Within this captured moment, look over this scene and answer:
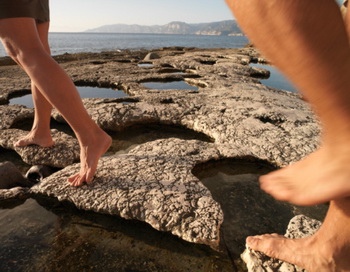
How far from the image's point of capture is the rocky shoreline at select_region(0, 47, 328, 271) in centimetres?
133

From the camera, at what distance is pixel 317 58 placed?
1.90 feet

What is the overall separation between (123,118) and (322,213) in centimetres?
186

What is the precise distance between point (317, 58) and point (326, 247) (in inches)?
28.0

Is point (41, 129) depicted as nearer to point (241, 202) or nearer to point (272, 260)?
point (241, 202)

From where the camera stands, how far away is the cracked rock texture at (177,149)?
4.37 feet

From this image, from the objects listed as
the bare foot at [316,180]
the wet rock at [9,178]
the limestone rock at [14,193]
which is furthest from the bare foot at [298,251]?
the wet rock at [9,178]

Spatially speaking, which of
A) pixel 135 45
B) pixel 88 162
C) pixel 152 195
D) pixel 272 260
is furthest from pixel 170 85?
pixel 135 45

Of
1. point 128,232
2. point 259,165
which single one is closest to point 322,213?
point 259,165

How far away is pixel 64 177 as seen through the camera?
5.22 feet

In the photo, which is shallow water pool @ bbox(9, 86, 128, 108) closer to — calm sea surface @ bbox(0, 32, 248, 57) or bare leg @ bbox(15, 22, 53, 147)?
bare leg @ bbox(15, 22, 53, 147)

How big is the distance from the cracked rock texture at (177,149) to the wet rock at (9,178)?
18 centimetres

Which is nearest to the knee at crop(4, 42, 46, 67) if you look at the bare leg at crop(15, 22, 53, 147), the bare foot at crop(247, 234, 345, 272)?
the bare leg at crop(15, 22, 53, 147)

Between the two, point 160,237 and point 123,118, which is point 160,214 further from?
point 123,118

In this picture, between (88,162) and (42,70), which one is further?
(88,162)
